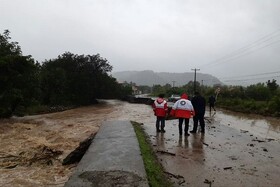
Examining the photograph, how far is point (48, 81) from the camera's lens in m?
49.4


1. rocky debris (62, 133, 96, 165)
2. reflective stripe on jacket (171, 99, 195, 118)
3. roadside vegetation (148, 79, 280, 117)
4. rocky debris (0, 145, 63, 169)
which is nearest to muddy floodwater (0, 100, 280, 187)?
rocky debris (0, 145, 63, 169)

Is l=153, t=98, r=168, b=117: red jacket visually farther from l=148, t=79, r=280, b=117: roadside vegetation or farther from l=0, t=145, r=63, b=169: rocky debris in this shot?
l=148, t=79, r=280, b=117: roadside vegetation

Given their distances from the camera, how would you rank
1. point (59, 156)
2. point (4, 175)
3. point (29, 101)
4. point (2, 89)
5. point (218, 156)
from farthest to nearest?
1. point (29, 101)
2. point (2, 89)
3. point (59, 156)
4. point (218, 156)
5. point (4, 175)

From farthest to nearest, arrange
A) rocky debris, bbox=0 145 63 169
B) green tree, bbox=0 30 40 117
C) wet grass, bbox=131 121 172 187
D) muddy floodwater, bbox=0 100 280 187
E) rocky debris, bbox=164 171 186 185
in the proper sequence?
green tree, bbox=0 30 40 117
rocky debris, bbox=0 145 63 169
muddy floodwater, bbox=0 100 280 187
rocky debris, bbox=164 171 186 185
wet grass, bbox=131 121 172 187

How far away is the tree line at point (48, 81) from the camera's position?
2889 centimetres

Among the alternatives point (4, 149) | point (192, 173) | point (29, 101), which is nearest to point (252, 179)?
point (192, 173)

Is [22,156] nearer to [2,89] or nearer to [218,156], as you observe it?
[218,156]

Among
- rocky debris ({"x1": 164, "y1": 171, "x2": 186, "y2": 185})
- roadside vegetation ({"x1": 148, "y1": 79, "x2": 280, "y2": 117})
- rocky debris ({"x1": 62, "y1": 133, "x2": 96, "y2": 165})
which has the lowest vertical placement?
rocky debris ({"x1": 62, "y1": 133, "x2": 96, "y2": 165})

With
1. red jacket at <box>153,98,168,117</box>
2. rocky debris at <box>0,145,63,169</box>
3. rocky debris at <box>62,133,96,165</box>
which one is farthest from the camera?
red jacket at <box>153,98,168,117</box>

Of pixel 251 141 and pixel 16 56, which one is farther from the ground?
pixel 16 56

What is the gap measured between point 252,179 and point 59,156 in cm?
713

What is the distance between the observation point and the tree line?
2889 centimetres

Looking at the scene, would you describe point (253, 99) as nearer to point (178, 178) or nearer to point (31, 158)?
point (31, 158)

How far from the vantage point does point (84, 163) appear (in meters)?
8.80
